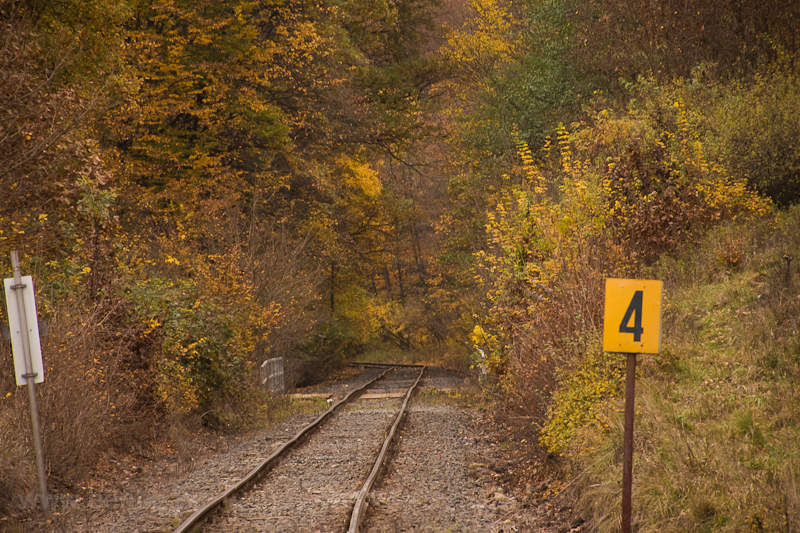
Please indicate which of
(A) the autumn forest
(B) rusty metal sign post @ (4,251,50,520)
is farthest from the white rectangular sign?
(A) the autumn forest

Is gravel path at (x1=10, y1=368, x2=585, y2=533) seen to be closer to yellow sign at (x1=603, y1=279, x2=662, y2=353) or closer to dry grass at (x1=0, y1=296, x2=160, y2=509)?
dry grass at (x1=0, y1=296, x2=160, y2=509)

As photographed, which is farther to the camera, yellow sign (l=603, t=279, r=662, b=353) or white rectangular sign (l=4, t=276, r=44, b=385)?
white rectangular sign (l=4, t=276, r=44, b=385)

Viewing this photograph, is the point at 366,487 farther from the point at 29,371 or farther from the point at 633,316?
the point at 633,316

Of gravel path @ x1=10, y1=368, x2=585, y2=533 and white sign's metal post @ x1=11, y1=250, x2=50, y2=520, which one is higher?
white sign's metal post @ x1=11, y1=250, x2=50, y2=520

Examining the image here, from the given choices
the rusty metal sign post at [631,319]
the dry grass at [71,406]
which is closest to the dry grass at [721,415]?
the rusty metal sign post at [631,319]

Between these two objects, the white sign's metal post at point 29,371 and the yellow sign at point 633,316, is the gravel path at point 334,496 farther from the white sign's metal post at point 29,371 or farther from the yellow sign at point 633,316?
the yellow sign at point 633,316

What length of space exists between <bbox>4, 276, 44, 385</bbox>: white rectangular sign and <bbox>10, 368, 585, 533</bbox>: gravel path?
1636 mm

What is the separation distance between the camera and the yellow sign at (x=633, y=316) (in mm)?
5012

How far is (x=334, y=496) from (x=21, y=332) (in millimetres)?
4169

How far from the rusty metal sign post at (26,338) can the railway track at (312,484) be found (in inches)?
83.3

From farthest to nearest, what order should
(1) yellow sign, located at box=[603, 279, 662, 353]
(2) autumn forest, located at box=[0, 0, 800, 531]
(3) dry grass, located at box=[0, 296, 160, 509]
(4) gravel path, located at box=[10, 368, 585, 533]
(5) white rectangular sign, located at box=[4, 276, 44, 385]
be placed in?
1. (2) autumn forest, located at box=[0, 0, 800, 531]
2. (3) dry grass, located at box=[0, 296, 160, 509]
3. (5) white rectangular sign, located at box=[4, 276, 44, 385]
4. (4) gravel path, located at box=[10, 368, 585, 533]
5. (1) yellow sign, located at box=[603, 279, 662, 353]

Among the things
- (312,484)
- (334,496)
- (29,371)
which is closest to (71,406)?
(29,371)

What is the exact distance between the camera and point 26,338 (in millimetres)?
7730

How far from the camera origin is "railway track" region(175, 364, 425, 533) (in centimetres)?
748
